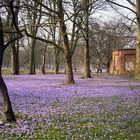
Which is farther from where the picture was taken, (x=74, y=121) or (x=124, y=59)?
(x=124, y=59)

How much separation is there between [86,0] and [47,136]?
83.3 feet

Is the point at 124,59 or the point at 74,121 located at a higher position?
the point at 124,59

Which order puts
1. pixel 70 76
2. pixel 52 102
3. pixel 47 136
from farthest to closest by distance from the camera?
pixel 70 76 → pixel 52 102 → pixel 47 136

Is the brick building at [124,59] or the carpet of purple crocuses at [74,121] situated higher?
the brick building at [124,59]

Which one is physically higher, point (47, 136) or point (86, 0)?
point (86, 0)

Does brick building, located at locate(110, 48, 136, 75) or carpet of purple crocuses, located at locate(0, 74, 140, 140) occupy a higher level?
brick building, located at locate(110, 48, 136, 75)

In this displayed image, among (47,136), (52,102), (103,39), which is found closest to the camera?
(47,136)

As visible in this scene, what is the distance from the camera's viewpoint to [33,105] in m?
13.6

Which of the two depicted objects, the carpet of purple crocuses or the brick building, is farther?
the brick building

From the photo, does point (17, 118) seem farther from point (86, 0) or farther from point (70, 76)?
point (86, 0)

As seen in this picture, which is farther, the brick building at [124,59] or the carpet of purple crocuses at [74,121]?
the brick building at [124,59]

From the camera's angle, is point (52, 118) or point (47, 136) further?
point (52, 118)

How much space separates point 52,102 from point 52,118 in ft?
13.2

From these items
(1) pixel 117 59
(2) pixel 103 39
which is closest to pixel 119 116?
(1) pixel 117 59
